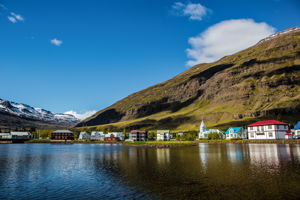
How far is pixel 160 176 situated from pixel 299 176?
1962 centimetres

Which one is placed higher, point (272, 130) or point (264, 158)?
point (272, 130)

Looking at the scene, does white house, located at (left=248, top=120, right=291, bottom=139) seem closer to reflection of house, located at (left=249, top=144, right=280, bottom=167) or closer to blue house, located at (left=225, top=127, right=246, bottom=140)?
blue house, located at (left=225, top=127, right=246, bottom=140)

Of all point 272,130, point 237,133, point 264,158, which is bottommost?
point 264,158

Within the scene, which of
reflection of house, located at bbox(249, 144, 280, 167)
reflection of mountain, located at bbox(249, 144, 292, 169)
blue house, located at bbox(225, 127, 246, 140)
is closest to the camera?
reflection of mountain, located at bbox(249, 144, 292, 169)

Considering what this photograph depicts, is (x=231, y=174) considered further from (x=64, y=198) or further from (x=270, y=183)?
(x=64, y=198)

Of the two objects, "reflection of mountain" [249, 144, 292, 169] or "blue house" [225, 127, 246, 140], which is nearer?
"reflection of mountain" [249, 144, 292, 169]

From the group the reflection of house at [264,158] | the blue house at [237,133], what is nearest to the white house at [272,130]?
the blue house at [237,133]

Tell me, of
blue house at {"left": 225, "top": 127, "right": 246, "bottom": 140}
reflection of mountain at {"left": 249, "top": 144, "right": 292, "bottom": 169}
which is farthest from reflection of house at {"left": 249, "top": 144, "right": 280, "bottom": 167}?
blue house at {"left": 225, "top": 127, "right": 246, "bottom": 140}

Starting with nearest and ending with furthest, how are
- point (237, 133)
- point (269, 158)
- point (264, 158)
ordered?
point (269, 158), point (264, 158), point (237, 133)

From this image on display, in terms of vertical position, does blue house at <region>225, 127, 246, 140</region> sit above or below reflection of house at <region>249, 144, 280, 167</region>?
above

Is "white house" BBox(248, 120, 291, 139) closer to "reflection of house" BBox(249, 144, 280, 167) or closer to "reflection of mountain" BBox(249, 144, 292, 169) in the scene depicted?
"reflection of mountain" BBox(249, 144, 292, 169)

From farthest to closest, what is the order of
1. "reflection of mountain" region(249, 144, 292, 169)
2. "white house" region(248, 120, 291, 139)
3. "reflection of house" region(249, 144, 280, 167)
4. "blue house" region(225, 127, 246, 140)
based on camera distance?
"blue house" region(225, 127, 246, 140) < "white house" region(248, 120, 291, 139) < "reflection of house" region(249, 144, 280, 167) < "reflection of mountain" region(249, 144, 292, 169)

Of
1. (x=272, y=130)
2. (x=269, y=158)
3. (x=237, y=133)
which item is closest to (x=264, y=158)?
(x=269, y=158)

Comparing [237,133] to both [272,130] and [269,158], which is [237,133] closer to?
[272,130]
